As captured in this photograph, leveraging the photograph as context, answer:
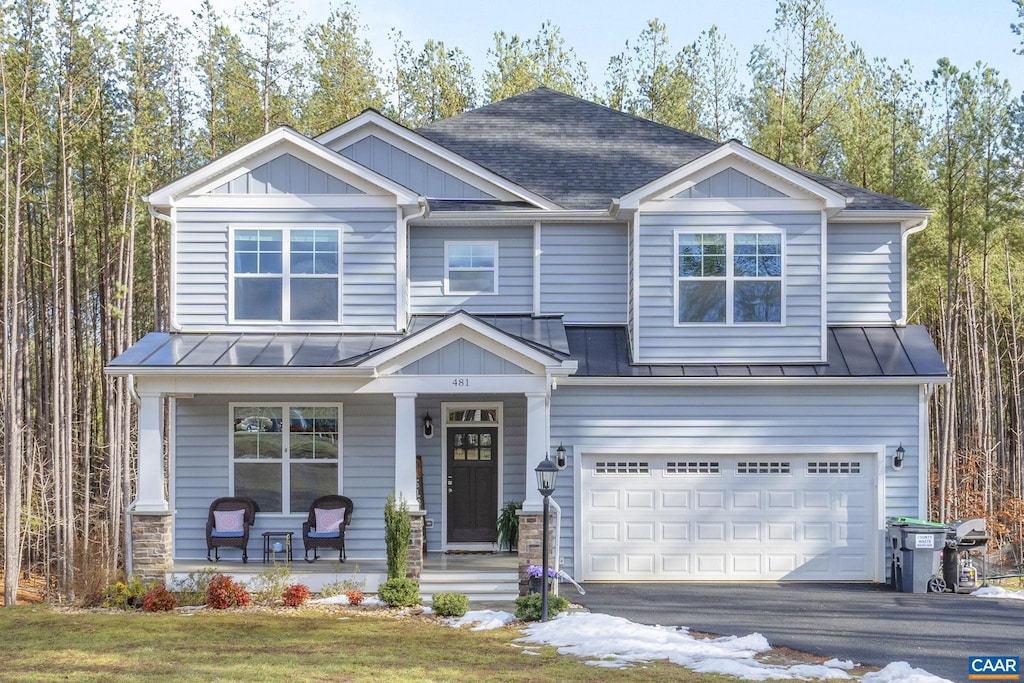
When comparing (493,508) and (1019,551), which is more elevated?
(493,508)

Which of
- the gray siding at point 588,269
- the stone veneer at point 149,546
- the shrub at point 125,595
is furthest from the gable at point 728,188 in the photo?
the shrub at point 125,595

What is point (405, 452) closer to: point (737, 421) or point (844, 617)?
point (737, 421)

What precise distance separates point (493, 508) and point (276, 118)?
15.0 metres

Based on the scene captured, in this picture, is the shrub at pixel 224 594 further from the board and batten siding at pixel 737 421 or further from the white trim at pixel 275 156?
the white trim at pixel 275 156

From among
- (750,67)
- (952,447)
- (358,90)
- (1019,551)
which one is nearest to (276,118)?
(358,90)

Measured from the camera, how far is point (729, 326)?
15.0 meters

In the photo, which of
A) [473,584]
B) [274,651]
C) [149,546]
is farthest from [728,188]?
[149,546]

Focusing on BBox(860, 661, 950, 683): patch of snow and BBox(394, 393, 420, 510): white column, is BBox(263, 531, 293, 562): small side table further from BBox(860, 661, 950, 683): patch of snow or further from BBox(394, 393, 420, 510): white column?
BBox(860, 661, 950, 683): patch of snow

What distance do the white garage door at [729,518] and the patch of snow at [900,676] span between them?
5934 millimetres

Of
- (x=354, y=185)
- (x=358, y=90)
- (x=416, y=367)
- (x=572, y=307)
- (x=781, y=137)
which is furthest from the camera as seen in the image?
(x=358, y=90)

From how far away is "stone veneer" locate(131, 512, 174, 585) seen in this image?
43.3 feet

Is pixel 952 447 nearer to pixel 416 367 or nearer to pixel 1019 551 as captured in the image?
pixel 1019 551

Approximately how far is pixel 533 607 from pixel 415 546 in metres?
2.14

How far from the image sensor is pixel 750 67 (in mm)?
26844
